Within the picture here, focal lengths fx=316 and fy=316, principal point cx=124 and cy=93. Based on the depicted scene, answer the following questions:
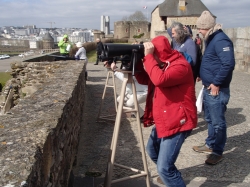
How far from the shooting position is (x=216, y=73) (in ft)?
13.5

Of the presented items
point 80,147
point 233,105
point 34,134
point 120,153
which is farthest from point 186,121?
point 233,105

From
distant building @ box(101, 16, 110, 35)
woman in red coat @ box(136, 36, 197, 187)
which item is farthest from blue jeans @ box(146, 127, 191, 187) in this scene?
distant building @ box(101, 16, 110, 35)

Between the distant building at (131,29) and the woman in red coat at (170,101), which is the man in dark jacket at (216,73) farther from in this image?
the distant building at (131,29)

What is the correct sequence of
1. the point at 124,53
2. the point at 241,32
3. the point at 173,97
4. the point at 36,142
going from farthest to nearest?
the point at 241,32, the point at 124,53, the point at 173,97, the point at 36,142

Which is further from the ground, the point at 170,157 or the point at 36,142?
the point at 36,142

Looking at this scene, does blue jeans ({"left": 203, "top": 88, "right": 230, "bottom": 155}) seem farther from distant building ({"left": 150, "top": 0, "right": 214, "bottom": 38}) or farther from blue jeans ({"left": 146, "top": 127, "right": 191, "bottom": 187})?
distant building ({"left": 150, "top": 0, "right": 214, "bottom": 38})

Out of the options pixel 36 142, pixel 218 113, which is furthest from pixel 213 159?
pixel 36 142

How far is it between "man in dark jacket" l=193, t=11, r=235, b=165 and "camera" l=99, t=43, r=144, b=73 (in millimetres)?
1401

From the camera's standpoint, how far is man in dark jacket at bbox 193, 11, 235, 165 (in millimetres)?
3992

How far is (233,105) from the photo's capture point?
7.74 meters

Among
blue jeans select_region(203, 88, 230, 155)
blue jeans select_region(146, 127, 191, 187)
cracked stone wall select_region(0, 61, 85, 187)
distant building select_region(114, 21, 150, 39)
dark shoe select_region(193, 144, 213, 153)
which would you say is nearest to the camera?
cracked stone wall select_region(0, 61, 85, 187)

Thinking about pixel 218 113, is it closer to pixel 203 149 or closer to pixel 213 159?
pixel 213 159

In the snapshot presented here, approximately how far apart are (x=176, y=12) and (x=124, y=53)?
4990 cm

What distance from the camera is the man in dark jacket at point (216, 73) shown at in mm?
3992
